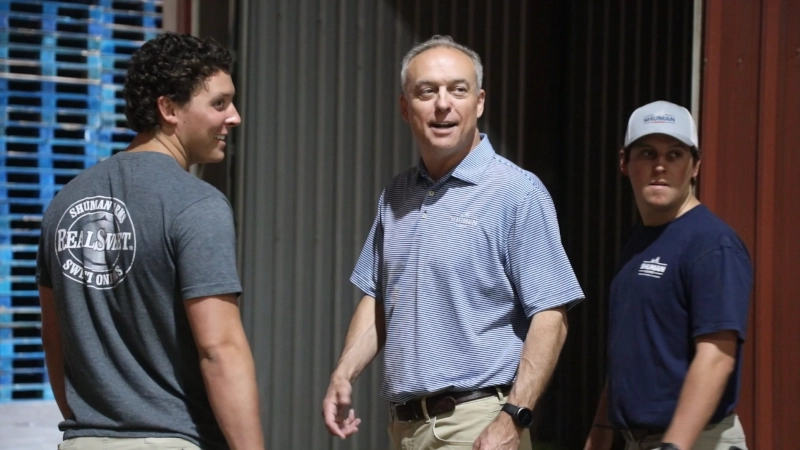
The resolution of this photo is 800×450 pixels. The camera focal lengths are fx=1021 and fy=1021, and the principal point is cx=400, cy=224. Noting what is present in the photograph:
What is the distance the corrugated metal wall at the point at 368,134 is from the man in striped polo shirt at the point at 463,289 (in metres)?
1.90

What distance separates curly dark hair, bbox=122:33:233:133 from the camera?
236cm

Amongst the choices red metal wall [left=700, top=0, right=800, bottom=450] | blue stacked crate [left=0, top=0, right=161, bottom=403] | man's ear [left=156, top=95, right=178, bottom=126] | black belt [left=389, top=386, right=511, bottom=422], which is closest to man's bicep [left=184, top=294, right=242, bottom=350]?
man's ear [left=156, top=95, right=178, bottom=126]

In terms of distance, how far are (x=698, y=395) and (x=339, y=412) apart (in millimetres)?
888

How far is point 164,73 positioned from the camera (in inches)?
92.7

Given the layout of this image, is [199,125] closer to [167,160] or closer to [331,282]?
[167,160]

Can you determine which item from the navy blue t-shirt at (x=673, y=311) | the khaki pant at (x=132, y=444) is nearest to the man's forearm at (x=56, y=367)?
the khaki pant at (x=132, y=444)

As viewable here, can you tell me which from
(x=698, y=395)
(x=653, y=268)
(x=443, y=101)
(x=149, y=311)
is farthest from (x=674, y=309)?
(x=149, y=311)

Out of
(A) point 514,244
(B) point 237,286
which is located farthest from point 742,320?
(B) point 237,286

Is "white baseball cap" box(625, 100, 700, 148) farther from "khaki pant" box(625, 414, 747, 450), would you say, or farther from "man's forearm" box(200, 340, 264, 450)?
"man's forearm" box(200, 340, 264, 450)

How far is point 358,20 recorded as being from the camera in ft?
15.4

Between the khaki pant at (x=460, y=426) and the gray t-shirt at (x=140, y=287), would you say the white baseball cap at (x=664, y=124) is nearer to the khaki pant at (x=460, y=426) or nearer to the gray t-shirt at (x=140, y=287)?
the khaki pant at (x=460, y=426)

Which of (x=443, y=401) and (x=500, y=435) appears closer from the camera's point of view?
(x=500, y=435)

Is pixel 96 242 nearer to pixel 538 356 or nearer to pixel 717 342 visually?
pixel 538 356

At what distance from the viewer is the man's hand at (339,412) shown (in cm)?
258
